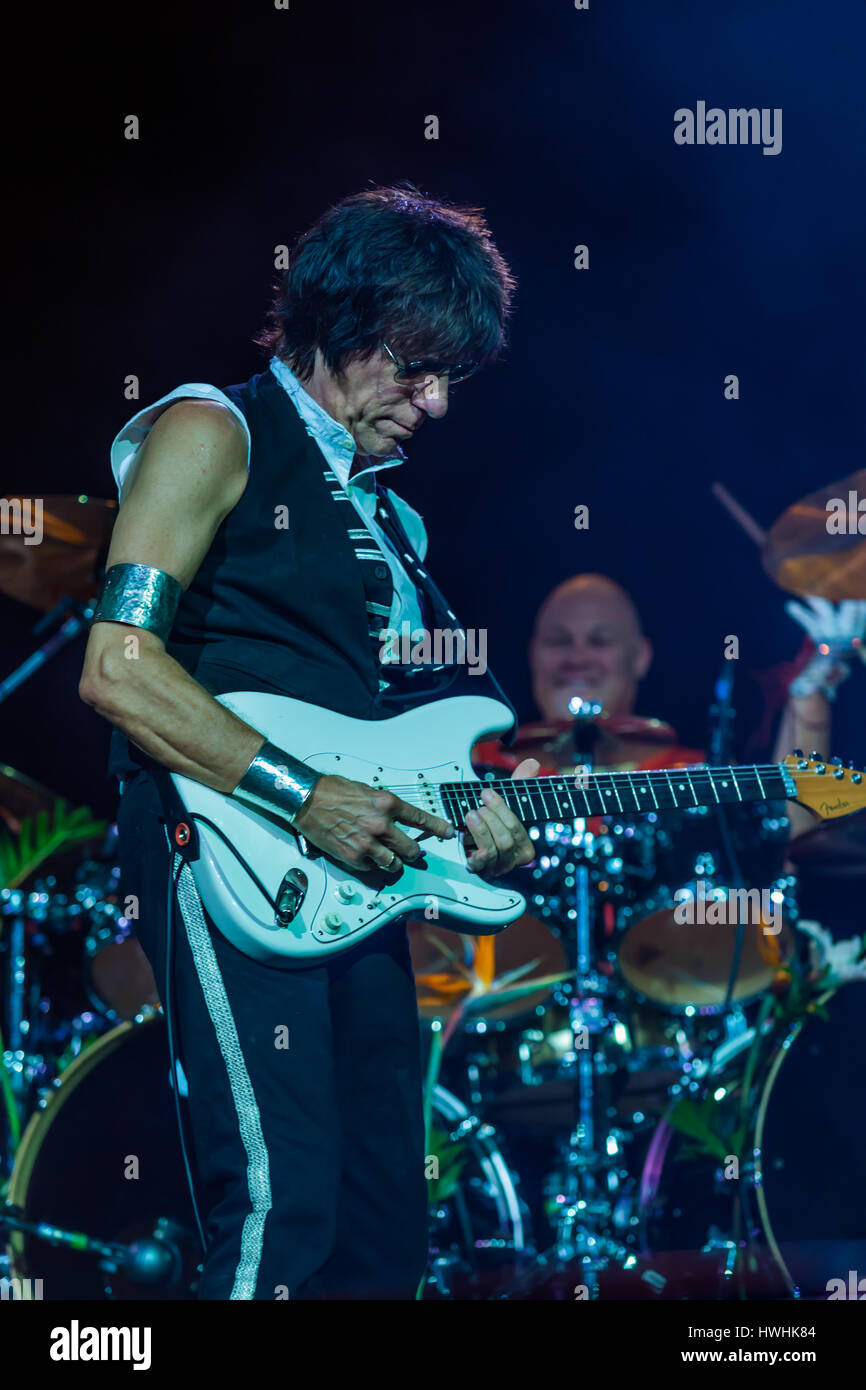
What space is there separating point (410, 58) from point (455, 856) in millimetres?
3011

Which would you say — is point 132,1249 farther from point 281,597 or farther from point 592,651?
point 592,651

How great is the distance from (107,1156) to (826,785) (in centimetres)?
261

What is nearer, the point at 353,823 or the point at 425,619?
the point at 353,823

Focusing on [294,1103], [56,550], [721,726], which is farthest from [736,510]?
[294,1103]

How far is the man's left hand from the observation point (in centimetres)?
234

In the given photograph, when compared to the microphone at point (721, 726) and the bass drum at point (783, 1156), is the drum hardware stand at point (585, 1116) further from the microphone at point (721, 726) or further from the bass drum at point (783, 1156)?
the microphone at point (721, 726)

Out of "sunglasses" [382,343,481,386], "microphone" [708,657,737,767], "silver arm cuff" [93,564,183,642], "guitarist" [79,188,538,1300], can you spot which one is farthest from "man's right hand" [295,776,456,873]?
"microphone" [708,657,737,767]

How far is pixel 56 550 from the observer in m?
4.58

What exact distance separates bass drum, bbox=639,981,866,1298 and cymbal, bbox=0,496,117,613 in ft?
8.97

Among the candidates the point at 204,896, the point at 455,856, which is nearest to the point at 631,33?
the point at 455,856

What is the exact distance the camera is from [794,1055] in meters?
4.28

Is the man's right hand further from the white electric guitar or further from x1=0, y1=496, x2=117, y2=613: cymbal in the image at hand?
x1=0, y1=496, x2=117, y2=613: cymbal
